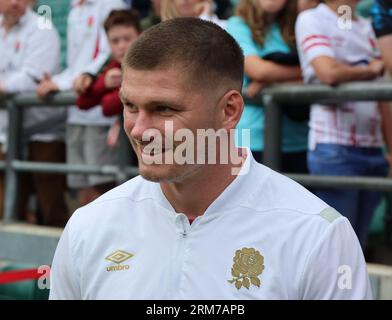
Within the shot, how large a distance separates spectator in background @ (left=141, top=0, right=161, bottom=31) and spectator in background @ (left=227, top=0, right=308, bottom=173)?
81cm

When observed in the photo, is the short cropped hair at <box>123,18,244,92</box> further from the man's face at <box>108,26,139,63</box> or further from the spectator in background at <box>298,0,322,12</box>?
the man's face at <box>108,26,139,63</box>

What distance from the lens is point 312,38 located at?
4820mm

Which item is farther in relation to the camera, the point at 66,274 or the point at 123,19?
the point at 123,19

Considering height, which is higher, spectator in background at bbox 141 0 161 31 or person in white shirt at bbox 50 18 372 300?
spectator in background at bbox 141 0 161 31

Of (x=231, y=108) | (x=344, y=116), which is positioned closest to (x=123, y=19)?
(x=344, y=116)

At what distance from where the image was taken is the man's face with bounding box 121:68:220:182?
2504 millimetres

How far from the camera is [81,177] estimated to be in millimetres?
6539

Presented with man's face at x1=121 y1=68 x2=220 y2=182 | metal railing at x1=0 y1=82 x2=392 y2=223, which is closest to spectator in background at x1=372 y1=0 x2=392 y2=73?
metal railing at x1=0 y1=82 x2=392 y2=223

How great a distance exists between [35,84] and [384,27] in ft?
9.46

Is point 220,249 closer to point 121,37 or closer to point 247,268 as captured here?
point 247,268

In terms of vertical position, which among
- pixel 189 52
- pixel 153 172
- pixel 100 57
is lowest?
pixel 153 172

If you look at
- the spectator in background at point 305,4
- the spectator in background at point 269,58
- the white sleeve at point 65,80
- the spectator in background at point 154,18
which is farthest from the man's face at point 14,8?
the spectator in background at point 305,4

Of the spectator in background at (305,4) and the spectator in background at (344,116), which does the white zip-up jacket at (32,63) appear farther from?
the spectator in background at (344,116)

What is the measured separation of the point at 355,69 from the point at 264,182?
223 centimetres
